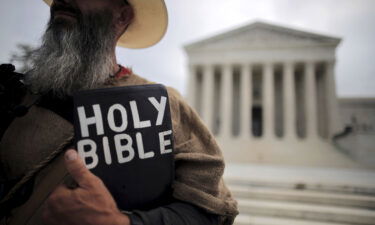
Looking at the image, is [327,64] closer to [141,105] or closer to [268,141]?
[268,141]

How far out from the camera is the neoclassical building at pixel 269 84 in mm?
20047

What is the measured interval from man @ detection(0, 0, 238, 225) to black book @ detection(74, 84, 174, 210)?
0.07 meters

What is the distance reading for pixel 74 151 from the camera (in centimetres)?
85

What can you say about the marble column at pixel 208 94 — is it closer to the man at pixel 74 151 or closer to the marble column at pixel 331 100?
the marble column at pixel 331 100

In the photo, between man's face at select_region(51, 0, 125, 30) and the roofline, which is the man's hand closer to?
man's face at select_region(51, 0, 125, 30)

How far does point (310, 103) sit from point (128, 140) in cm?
2344

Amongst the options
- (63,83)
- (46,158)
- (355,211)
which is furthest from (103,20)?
(355,211)

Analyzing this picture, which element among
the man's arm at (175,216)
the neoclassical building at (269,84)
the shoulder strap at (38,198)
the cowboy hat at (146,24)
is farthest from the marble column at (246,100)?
the shoulder strap at (38,198)

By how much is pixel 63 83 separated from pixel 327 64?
25.7 metres

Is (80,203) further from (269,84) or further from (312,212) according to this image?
(269,84)

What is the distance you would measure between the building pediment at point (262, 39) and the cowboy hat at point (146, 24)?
2255 cm

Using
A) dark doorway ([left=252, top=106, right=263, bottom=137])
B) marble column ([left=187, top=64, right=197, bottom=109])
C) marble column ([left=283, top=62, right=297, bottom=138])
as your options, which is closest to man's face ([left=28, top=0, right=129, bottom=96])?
marble column ([left=283, top=62, right=297, bottom=138])

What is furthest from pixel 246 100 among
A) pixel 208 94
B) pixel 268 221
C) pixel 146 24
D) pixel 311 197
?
pixel 146 24

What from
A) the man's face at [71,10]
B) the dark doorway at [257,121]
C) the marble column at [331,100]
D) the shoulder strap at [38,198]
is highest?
the man's face at [71,10]
